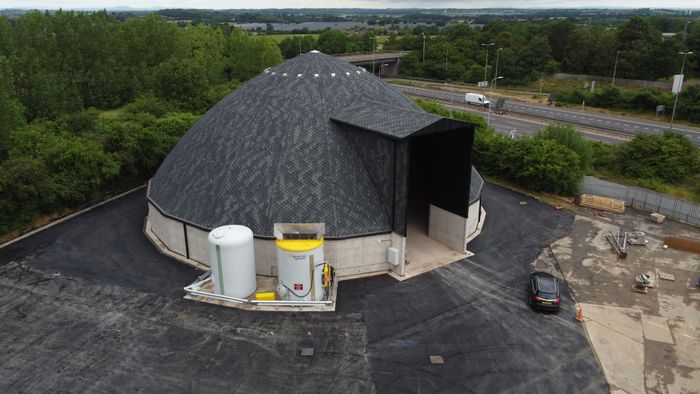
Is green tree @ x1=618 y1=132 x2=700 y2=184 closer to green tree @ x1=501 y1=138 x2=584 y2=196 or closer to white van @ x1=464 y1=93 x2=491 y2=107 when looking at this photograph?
green tree @ x1=501 y1=138 x2=584 y2=196

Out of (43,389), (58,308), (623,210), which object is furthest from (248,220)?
(623,210)

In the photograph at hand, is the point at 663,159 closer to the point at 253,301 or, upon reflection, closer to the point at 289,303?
the point at 289,303

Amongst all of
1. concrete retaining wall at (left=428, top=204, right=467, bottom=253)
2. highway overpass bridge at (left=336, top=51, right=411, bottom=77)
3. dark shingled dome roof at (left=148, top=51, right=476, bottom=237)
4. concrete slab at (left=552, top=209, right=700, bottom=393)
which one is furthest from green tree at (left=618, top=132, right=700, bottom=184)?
highway overpass bridge at (left=336, top=51, right=411, bottom=77)

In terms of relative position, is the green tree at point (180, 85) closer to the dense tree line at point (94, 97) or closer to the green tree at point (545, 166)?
the dense tree line at point (94, 97)

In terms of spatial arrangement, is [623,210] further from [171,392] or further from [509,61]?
[509,61]

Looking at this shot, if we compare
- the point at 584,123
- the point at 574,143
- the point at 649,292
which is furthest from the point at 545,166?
the point at 584,123

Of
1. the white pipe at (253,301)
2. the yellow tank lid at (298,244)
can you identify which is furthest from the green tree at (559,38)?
the white pipe at (253,301)
